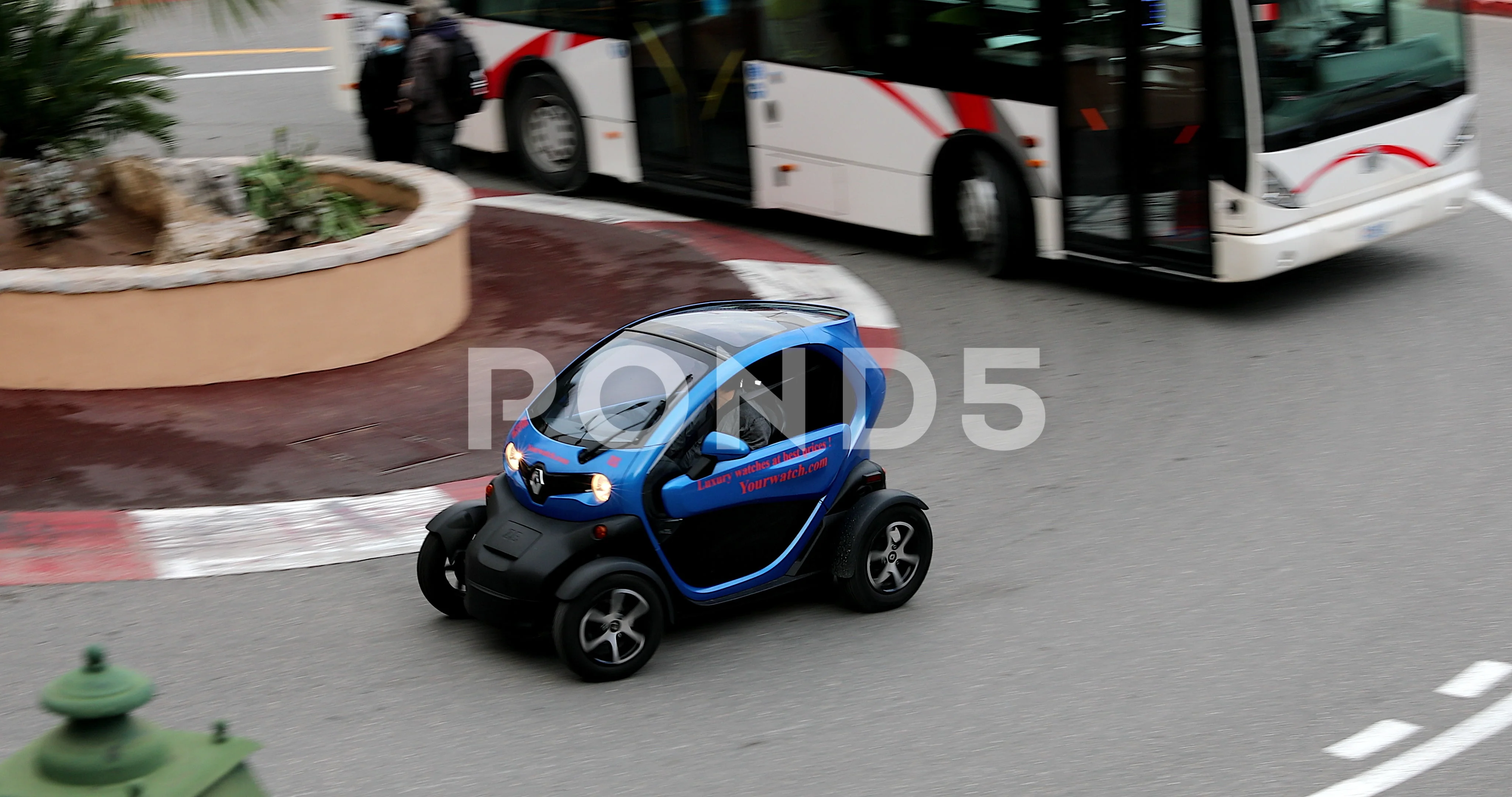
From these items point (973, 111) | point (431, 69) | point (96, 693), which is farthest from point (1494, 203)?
point (96, 693)

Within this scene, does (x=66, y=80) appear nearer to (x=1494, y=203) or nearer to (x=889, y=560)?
(x=889, y=560)

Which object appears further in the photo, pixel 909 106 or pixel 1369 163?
pixel 909 106

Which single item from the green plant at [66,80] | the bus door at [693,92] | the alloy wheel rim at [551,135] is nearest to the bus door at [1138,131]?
the bus door at [693,92]

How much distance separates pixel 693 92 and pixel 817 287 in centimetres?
275

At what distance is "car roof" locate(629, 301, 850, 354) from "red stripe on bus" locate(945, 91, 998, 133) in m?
5.05

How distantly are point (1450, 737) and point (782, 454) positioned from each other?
2751 millimetres

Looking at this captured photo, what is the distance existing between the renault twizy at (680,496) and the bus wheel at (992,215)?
5080mm

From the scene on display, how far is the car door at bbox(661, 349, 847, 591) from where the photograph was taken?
651 centimetres

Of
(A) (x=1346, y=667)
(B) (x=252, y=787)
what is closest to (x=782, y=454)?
(A) (x=1346, y=667)

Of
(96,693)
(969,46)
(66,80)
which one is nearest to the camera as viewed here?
(96,693)

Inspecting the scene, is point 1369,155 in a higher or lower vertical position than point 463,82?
lower

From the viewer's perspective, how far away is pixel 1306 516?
7758 mm

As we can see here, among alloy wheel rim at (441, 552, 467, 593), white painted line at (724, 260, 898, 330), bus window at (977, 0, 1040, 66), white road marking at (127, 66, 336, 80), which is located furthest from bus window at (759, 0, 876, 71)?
white road marking at (127, 66, 336, 80)

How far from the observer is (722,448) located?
6363 mm
